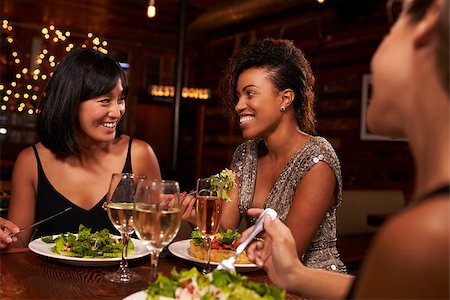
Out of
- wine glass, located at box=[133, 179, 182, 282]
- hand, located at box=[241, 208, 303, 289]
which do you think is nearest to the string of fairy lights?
wine glass, located at box=[133, 179, 182, 282]

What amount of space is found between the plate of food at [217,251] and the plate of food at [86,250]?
0.13 m

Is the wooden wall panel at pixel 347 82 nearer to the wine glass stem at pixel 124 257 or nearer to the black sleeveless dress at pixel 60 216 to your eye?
the black sleeveless dress at pixel 60 216

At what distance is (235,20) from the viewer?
7273 millimetres

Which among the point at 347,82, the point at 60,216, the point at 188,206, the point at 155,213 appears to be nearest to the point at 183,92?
the point at 347,82

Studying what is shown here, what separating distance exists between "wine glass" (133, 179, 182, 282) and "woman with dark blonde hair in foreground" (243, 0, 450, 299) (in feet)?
1.71

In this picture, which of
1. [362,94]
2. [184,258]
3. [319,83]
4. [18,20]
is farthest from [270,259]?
[18,20]

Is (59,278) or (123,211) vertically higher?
(123,211)

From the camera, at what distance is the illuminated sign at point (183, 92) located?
28.1ft

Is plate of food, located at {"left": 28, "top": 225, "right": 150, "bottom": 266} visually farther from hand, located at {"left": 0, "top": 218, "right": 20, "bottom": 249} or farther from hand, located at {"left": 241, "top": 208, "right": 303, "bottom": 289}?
hand, located at {"left": 241, "top": 208, "right": 303, "bottom": 289}

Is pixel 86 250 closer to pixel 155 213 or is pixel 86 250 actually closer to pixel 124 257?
pixel 124 257

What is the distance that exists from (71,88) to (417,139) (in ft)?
5.98

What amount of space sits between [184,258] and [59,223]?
81cm

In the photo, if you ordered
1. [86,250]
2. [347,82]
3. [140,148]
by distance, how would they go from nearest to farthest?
[86,250], [140,148], [347,82]

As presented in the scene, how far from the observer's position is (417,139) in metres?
0.67
